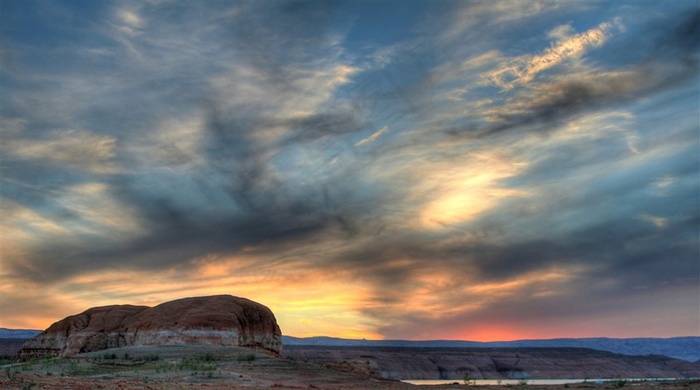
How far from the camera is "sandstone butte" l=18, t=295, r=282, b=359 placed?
235ft

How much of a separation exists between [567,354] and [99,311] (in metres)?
143

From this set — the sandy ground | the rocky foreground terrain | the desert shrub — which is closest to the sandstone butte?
the rocky foreground terrain

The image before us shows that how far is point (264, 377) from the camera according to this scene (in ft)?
131

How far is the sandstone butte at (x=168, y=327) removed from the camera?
71.6 meters

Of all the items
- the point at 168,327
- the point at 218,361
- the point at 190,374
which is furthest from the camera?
the point at 168,327

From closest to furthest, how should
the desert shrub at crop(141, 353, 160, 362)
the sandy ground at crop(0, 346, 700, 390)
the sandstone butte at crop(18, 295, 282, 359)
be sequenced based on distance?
the sandy ground at crop(0, 346, 700, 390) < the desert shrub at crop(141, 353, 160, 362) < the sandstone butte at crop(18, 295, 282, 359)

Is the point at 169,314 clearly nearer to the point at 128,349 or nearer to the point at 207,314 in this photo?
the point at 207,314

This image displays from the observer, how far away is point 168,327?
72.4 metres

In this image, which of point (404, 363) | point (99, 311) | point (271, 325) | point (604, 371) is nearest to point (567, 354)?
point (604, 371)

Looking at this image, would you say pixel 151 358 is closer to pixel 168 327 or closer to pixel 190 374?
pixel 190 374

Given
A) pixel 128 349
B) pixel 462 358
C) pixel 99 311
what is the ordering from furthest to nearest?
pixel 462 358
pixel 99 311
pixel 128 349

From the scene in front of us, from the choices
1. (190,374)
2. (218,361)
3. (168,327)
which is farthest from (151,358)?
(168,327)

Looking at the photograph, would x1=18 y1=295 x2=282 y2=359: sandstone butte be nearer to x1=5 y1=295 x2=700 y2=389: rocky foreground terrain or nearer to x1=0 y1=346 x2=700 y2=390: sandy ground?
x1=5 y1=295 x2=700 y2=389: rocky foreground terrain

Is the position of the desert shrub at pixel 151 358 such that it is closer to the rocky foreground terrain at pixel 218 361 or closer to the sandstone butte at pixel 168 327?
the rocky foreground terrain at pixel 218 361
